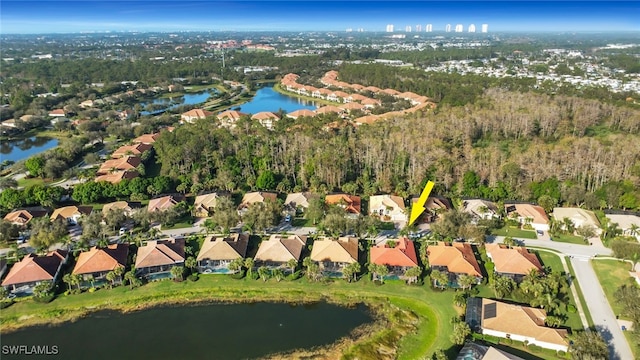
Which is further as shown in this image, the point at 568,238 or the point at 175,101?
the point at 175,101

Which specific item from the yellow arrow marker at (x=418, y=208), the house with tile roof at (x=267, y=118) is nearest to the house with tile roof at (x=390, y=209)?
the yellow arrow marker at (x=418, y=208)

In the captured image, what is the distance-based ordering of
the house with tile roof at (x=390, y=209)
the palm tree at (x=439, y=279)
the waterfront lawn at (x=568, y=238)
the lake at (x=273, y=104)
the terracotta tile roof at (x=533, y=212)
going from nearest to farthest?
the palm tree at (x=439, y=279)
the waterfront lawn at (x=568, y=238)
the terracotta tile roof at (x=533, y=212)
the house with tile roof at (x=390, y=209)
the lake at (x=273, y=104)

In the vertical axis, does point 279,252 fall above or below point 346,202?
below

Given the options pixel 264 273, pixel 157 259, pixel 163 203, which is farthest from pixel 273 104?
pixel 264 273

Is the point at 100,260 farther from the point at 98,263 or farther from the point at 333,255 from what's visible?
the point at 333,255

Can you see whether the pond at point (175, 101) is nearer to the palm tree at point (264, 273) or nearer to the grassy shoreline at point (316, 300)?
the grassy shoreline at point (316, 300)

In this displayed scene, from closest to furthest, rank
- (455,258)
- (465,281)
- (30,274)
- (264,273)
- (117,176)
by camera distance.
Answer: (465,281) → (30,274) → (264,273) → (455,258) → (117,176)
